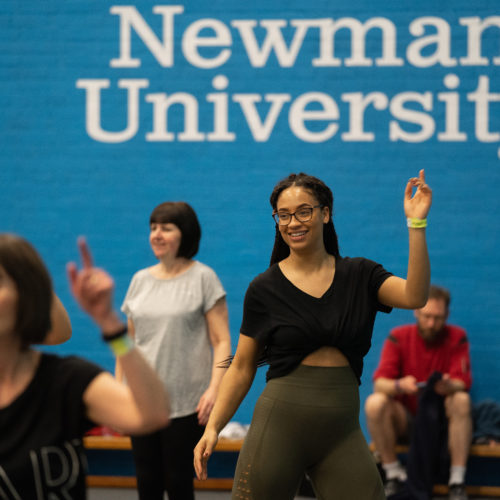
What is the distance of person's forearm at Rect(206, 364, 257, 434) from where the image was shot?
256 cm

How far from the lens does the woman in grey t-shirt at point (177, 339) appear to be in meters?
3.29

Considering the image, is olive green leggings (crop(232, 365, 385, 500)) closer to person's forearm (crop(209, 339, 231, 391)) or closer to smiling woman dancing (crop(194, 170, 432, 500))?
smiling woman dancing (crop(194, 170, 432, 500))

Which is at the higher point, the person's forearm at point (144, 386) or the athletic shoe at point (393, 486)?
the person's forearm at point (144, 386)

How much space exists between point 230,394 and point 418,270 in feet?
2.44

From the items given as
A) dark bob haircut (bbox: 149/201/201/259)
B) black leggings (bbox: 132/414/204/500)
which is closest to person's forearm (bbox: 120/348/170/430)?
black leggings (bbox: 132/414/204/500)

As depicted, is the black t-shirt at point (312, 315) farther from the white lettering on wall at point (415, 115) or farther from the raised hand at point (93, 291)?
the white lettering on wall at point (415, 115)

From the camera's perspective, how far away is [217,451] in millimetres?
4992

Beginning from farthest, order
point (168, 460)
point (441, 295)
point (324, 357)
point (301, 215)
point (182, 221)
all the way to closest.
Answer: point (441, 295), point (182, 221), point (168, 460), point (301, 215), point (324, 357)

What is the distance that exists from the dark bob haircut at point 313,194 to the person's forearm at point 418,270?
0.36m

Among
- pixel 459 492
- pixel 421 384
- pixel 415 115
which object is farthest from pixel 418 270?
pixel 415 115

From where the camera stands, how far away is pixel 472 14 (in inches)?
198

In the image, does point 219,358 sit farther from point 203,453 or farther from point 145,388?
point 145,388

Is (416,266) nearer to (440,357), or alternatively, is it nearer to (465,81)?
(440,357)

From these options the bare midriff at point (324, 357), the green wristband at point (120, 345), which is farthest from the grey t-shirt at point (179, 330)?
the green wristband at point (120, 345)
